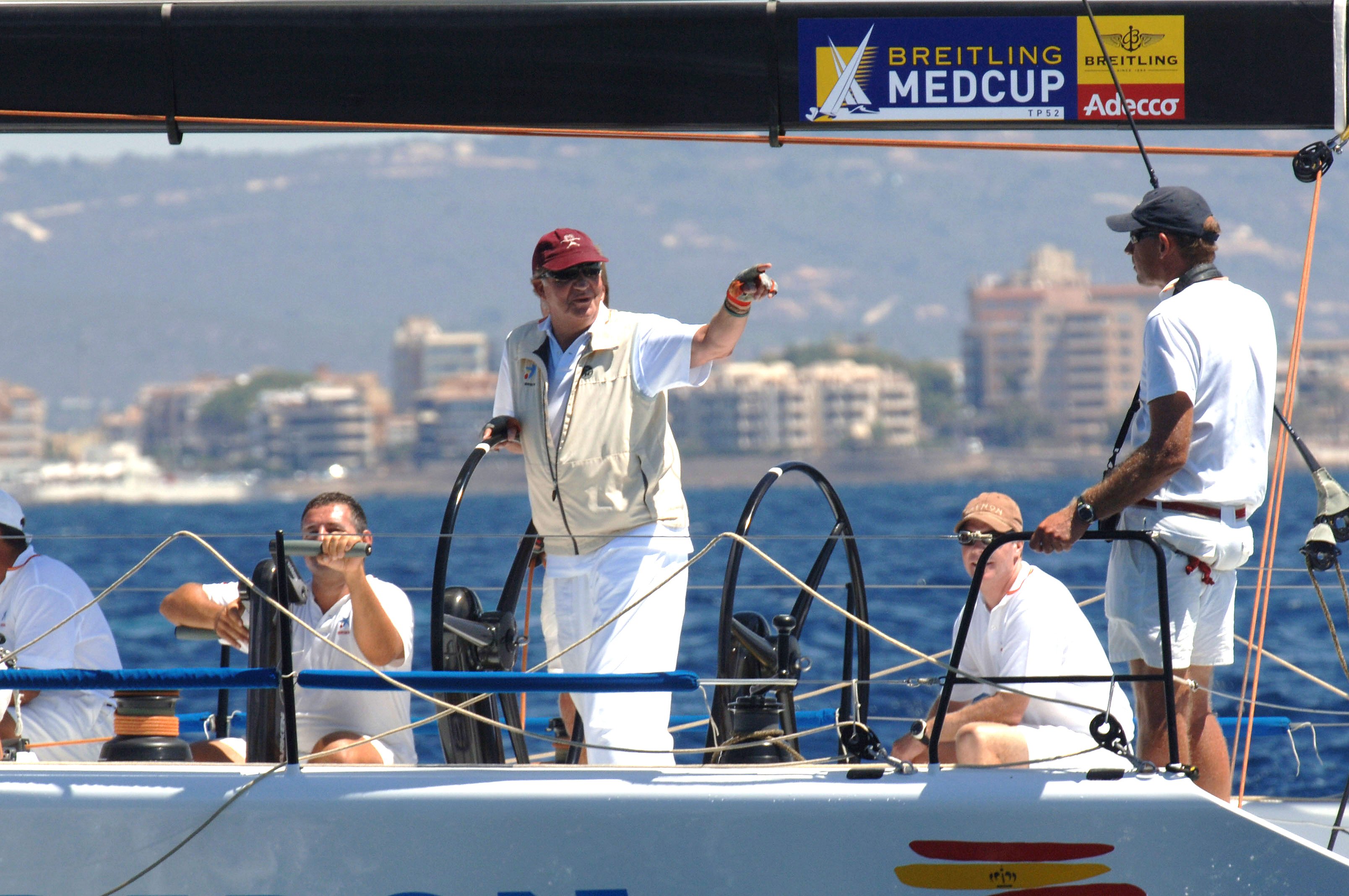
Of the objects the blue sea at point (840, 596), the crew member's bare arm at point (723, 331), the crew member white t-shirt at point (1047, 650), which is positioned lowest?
the blue sea at point (840, 596)

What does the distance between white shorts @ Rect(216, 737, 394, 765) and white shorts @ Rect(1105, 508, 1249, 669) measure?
1.60 m

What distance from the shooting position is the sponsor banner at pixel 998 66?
3.83 metres

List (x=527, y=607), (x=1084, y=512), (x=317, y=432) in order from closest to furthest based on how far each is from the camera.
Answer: (x=1084, y=512) < (x=527, y=607) < (x=317, y=432)

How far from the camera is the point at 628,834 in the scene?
10.8 ft

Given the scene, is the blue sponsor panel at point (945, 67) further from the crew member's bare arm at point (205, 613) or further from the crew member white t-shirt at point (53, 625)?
the crew member white t-shirt at point (53, 625)

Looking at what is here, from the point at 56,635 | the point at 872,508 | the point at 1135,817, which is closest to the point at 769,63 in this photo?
the point at 1135,817

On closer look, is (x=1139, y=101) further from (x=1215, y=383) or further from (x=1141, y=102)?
(x=1215, y=383)

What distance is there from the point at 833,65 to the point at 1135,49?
723mm

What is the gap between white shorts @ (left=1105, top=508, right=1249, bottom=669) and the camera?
10.7 ft

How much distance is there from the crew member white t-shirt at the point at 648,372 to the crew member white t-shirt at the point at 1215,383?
1.04 metres

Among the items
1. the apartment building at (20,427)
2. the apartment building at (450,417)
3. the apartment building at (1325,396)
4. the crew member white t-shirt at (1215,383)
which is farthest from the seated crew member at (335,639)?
the apartment building at (20,427)

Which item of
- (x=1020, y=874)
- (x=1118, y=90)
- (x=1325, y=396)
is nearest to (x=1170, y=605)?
(x=1020, y=874)

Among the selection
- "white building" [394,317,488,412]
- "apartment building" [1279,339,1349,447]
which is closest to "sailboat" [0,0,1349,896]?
"apartment building" [1279,339,1349,447]

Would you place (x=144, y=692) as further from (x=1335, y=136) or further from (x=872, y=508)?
(x=872, y=508)
